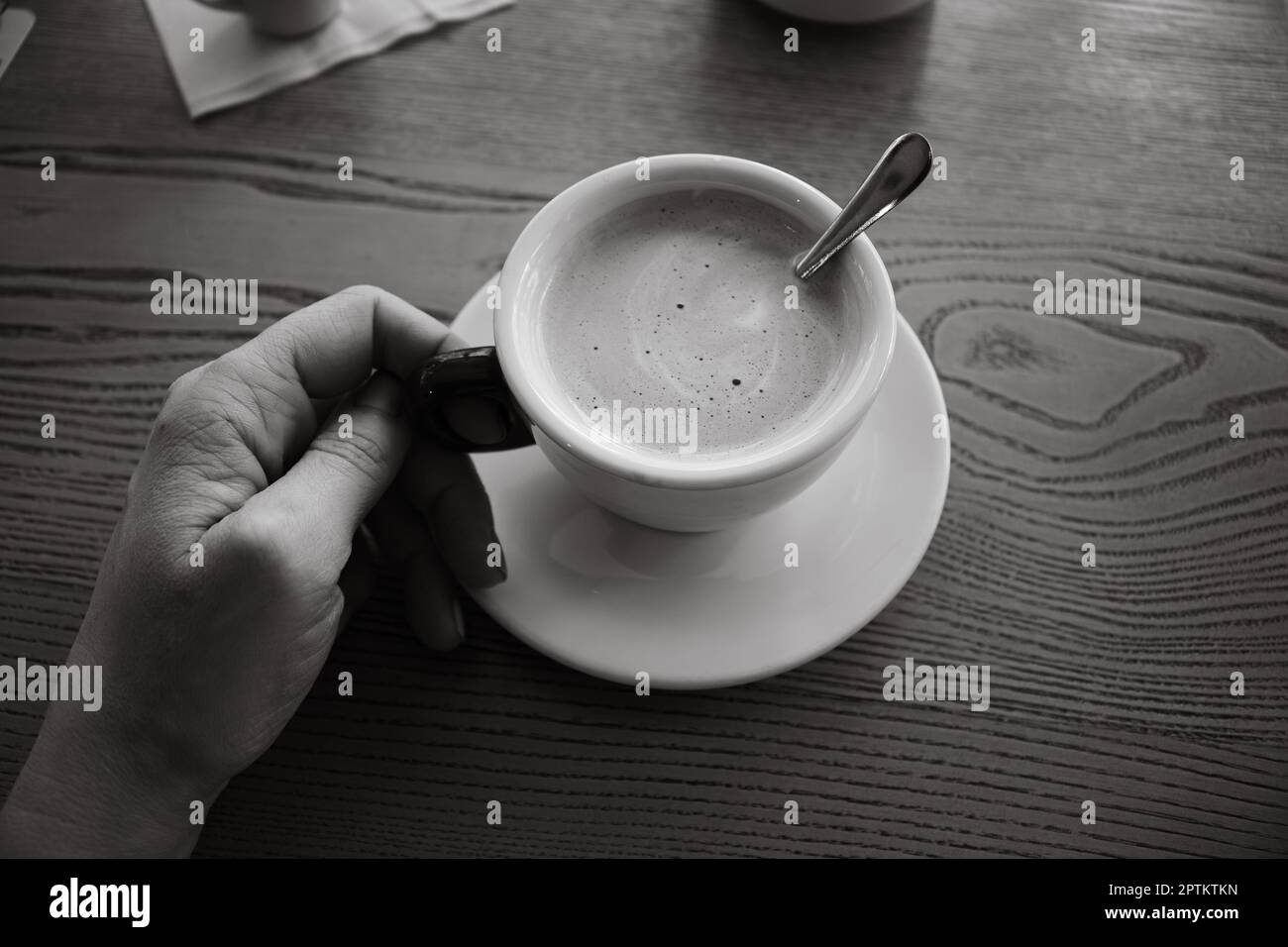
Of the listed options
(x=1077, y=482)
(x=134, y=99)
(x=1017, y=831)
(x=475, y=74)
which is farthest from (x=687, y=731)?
(x=134, y=99)

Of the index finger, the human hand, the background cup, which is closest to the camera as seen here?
the human hand

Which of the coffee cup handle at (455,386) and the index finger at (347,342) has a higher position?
the index finger at (347,342)

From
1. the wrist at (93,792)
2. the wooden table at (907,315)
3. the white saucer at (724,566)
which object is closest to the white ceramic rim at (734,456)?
the white saucer at (724,566)

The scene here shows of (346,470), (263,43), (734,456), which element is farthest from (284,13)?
(734,456)

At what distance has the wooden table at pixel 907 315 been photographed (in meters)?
0.78

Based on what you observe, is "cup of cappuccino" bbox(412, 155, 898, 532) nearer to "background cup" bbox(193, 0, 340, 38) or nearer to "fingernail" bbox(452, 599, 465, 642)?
"fingernail" bbox(452, 599, 465, 642)

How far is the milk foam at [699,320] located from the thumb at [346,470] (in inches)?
5.4

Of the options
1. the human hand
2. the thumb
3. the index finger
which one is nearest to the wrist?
the human hand

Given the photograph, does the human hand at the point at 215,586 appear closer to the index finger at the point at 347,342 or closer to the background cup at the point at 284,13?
the index finger at the point at 347,342

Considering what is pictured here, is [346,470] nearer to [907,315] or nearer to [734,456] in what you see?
[734,456]

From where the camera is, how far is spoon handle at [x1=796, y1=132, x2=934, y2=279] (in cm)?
75

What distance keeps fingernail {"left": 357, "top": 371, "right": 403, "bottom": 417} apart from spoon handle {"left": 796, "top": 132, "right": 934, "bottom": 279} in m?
0.37
